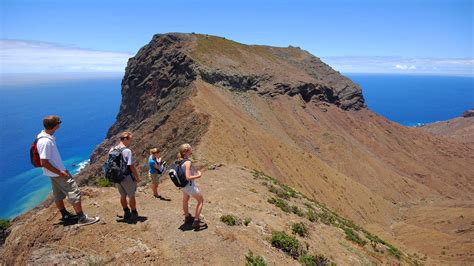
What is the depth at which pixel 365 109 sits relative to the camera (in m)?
83.7

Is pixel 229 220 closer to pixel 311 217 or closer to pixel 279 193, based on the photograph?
pixel 311 217

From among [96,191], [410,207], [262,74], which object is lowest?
[410,207]

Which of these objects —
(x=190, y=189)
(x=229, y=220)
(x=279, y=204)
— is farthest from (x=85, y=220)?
(x=279, y=204)

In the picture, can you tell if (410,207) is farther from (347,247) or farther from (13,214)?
(13,214)

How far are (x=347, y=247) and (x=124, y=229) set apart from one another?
9.78 meters

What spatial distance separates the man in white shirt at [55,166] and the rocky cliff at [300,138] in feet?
26.2

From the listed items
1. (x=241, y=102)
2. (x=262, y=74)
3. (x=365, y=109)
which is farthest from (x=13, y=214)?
(x=365, y=109)

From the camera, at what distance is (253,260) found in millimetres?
9867

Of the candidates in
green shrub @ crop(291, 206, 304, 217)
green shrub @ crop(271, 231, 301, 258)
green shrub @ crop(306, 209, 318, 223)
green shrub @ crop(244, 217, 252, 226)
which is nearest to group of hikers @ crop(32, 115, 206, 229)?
green shrub @ crop(244, 217, 252, 226)

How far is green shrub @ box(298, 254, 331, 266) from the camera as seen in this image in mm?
11633

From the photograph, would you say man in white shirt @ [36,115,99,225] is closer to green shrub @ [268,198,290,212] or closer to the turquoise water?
green shrub @ [268,198,290,212]

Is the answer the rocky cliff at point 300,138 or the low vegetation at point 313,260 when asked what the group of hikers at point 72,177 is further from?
the rocky cliff at point 300,138

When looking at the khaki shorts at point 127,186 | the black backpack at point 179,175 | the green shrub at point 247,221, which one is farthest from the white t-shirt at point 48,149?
the green shrub at point 247,221

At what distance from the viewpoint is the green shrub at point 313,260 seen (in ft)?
38.2
